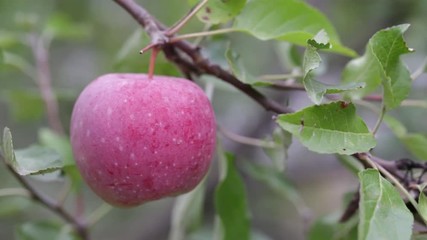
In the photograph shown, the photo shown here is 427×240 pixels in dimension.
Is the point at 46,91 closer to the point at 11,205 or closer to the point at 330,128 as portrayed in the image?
the point at 11,205

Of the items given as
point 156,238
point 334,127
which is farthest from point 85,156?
point 156,238

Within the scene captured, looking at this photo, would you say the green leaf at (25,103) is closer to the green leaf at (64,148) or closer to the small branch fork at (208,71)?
the green leaf at (64,148)

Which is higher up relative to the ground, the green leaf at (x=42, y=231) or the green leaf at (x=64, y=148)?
the green leaf at (x=64, y=148)

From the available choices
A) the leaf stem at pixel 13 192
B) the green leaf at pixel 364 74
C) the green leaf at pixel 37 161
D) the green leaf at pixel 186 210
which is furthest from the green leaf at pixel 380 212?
the leaf stem at pixel 13 192

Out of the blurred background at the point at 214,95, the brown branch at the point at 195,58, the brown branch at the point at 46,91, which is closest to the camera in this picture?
the brown branch at the point at 195,58

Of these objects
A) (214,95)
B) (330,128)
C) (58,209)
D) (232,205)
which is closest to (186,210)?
(232,205)

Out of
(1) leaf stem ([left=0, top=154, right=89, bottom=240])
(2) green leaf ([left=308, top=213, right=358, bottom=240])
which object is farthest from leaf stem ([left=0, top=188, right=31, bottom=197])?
(2) green leaf ([left=308, top=213, right=358, bottom=240])

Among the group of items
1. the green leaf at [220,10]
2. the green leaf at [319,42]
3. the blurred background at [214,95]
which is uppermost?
the green leaf at [319,42]
